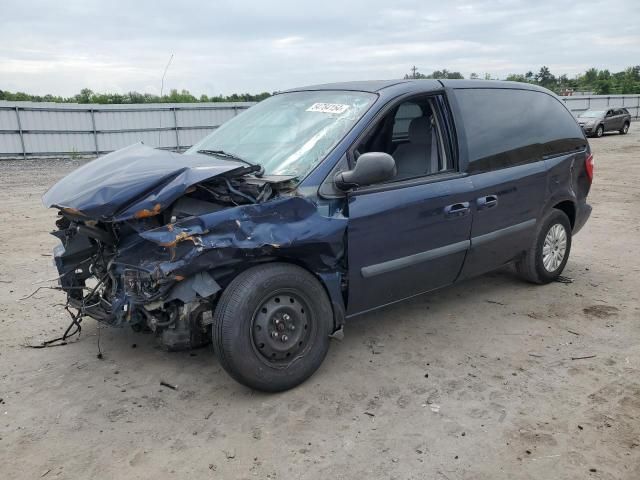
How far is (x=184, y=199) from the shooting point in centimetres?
314

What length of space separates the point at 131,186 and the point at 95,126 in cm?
1772

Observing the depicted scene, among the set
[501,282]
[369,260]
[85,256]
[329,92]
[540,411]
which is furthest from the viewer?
[501,282]

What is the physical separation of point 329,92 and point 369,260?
1419mm

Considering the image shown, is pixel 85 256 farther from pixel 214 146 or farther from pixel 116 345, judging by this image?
pixel 214 146

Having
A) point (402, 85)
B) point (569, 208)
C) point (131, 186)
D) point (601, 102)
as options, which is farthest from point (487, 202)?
point (601, 102)

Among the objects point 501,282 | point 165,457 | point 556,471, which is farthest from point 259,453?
point 501,282

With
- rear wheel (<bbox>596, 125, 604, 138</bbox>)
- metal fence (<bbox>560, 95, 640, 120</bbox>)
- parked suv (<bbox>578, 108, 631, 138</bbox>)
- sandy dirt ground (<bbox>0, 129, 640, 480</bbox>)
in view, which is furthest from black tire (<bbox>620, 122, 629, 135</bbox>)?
sandy dirt ground (<bbox>0, 129, 640, 480</bbox>)

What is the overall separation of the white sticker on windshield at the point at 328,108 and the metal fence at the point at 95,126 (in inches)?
657

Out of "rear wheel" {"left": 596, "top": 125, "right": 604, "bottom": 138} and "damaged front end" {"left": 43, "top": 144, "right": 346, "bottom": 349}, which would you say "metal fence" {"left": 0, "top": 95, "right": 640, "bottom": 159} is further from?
Result: "rear wheel" {"left": 596, "top": 125, "right": 604, "bottom": 138}

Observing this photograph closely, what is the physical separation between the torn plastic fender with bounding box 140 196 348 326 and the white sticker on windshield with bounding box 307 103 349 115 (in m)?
0.87

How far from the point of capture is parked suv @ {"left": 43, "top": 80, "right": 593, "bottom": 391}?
3.01 m

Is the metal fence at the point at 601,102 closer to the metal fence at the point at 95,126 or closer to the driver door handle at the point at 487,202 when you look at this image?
the metal fence at the point at 95,126

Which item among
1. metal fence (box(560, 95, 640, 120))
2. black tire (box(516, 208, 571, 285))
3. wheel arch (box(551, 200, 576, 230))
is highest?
metal fence (box(560, 95, 640, 120))

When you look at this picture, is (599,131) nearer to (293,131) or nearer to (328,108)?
(328,108)
